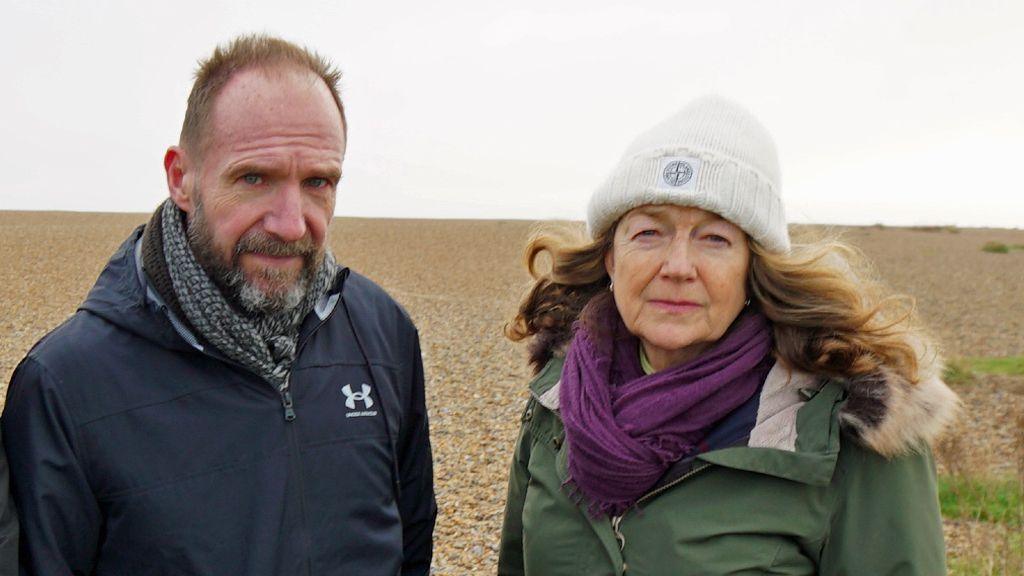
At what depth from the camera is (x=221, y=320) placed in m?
2.22

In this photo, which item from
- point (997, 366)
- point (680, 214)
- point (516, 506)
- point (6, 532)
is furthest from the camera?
point (997, 366)

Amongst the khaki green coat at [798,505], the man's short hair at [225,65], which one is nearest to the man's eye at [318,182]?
the man's short hair at [225,65]

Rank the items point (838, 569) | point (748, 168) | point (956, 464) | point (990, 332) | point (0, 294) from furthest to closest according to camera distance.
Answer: point (0, 294), point (990, 332), point (956, 464), point (748, 168), point (838, 569)

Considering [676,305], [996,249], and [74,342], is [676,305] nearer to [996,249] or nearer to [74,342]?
[74,342]

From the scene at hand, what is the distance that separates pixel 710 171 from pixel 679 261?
0.24 meters

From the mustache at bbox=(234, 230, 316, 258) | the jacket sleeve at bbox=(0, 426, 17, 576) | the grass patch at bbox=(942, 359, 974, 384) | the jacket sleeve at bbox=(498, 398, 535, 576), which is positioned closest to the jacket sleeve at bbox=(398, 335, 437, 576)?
the jacket sleeve at bbox=(498, 398, 535, 576)

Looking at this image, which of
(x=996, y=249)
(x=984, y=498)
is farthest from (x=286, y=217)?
(x=996, y=249)

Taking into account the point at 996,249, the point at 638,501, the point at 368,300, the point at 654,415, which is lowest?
the point at 638,501

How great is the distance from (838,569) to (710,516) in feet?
1.05

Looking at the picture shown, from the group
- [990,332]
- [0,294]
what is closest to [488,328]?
[990,332]

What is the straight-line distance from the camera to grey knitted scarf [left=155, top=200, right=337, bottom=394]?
220 centimetres

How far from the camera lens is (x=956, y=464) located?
179 inches

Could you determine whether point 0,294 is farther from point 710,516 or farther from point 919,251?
point 919,251

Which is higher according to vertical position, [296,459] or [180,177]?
[180,177]
